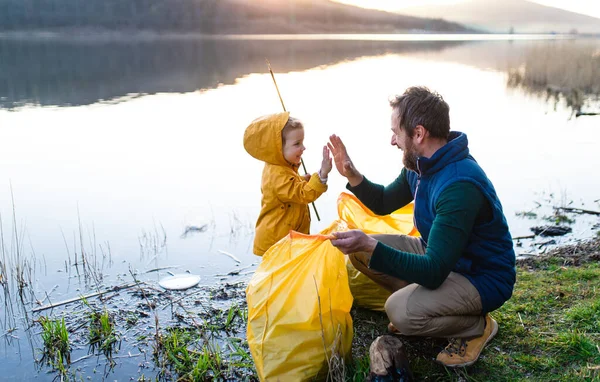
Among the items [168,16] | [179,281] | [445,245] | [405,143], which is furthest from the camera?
[168,16]

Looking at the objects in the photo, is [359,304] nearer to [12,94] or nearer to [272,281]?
[272,281]

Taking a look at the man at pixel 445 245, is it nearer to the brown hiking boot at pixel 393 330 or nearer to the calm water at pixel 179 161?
the brown hiking boot at pixel 393 330

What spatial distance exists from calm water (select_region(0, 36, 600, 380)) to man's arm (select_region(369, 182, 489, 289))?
6.37 feet

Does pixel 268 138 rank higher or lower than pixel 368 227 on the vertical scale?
higher

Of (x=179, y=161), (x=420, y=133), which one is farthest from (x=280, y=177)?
(x=179, y=161)

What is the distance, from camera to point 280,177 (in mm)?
3887

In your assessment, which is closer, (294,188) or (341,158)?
(341,158)

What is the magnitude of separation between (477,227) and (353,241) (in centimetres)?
71

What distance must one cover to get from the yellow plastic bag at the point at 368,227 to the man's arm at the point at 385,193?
0.70 ft

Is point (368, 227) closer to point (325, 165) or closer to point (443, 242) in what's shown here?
point (325, 165)

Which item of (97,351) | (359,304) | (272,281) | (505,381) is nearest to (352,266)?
(359,304)

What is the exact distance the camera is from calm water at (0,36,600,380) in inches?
230

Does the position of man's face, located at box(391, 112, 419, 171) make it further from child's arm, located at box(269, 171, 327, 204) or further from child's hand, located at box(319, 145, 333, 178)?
child's arm, located at box(269, 171, 327, 204)

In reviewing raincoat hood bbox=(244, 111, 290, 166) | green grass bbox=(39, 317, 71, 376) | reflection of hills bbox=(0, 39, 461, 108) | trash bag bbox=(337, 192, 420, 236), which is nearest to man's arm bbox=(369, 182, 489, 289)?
trash bag bbox=(337, 192, 420, 236)
